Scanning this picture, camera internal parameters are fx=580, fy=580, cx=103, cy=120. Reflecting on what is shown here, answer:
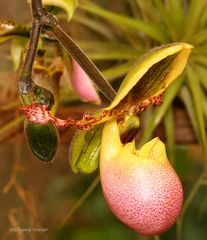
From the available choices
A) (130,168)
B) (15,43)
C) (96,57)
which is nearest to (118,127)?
(130,168)

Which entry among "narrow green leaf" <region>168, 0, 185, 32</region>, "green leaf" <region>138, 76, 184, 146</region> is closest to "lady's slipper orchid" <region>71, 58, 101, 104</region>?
"green leaf" <region>138, 76, 184, 146</region>

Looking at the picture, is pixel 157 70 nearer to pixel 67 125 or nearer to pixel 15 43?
pixel 67 125

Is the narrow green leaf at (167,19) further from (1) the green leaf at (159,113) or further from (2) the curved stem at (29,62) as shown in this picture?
(2) the curved stem at (29,62)

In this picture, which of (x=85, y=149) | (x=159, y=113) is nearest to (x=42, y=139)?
(x=85, y=149)

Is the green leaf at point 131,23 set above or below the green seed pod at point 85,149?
above

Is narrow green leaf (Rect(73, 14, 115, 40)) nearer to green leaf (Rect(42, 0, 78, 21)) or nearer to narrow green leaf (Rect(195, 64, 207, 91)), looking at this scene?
narrow green leaf (Rect(195, 64, 207, 91))

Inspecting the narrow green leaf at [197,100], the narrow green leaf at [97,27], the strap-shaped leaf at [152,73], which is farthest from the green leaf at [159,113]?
the strap-shaped leaf at [152,73]

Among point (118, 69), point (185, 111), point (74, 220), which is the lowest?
point (74, 220)
